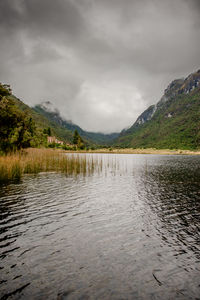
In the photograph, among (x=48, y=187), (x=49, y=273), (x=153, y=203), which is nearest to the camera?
(x=49, y=273)

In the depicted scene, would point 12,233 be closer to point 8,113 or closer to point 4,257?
point 4,257

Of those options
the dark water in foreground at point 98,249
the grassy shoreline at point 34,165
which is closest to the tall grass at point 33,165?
the grassy shoreline at point 34,165

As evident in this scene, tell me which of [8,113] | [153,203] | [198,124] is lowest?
[153,203]

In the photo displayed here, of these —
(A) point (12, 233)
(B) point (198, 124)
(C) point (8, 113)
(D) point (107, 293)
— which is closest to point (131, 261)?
(D) point (107, 293)

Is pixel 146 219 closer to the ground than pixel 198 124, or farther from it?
closer to the ground

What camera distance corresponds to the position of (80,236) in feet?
25.3

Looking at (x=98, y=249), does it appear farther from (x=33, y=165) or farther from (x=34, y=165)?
(x=34, y=165)

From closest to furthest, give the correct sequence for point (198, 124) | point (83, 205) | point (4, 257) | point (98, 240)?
point (4, 257) → point (98, 240) → point (83, 205) → point (198, 124)

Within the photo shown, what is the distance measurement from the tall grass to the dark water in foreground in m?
8.53

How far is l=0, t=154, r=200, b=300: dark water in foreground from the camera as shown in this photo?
472cm

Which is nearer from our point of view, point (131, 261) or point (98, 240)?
point (131, 261)

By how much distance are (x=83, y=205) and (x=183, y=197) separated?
8.35 metres

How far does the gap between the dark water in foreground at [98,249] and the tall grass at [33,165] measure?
8532mm

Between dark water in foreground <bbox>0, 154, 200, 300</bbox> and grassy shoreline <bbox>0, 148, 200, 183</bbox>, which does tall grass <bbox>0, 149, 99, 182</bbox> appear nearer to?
grassy shoreline <bbox>0, 148, 200, 183</bbox>
